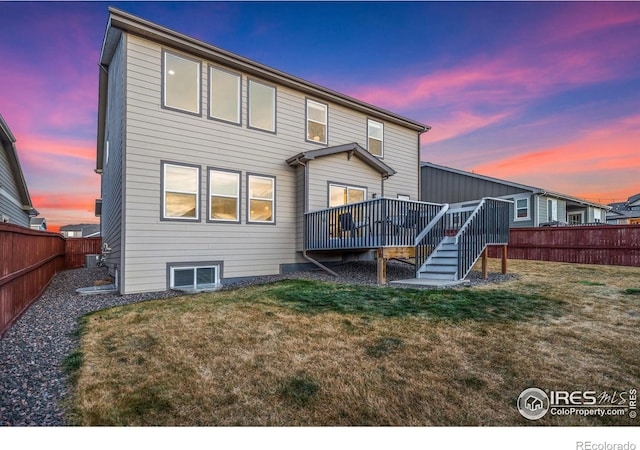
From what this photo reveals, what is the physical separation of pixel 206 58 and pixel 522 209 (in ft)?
61.0

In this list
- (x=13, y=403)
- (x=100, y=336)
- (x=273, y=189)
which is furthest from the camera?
(x=273, y=189)

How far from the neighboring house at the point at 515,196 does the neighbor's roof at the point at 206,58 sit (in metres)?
9.99

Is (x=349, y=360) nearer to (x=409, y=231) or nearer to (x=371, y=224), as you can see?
(x=371, y=224)

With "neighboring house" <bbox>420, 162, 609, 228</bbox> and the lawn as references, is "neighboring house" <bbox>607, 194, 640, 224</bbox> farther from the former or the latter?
the lawn

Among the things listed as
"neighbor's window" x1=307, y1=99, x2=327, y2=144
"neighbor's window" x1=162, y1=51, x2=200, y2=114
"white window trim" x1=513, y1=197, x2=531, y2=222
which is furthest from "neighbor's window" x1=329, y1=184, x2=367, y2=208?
"white window trim" x1=513, y1=197, x2=531, y2=222

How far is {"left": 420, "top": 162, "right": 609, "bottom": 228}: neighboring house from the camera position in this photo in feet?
58.9

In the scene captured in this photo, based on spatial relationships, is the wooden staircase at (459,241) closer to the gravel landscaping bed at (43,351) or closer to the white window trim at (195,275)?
the gravel landscaping bed at (43,351)

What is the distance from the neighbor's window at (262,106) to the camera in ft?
29.1

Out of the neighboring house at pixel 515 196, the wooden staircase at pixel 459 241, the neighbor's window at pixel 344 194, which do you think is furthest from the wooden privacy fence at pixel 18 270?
the neighboring house at pixel 515 196

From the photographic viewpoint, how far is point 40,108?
10.6 metres

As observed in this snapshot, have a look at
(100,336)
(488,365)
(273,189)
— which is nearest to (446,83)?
(273,189)

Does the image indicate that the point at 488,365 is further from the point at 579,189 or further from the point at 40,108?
the point at 579,189

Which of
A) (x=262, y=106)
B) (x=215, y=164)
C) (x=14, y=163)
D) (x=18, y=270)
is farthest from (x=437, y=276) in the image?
(x=14, y=163)

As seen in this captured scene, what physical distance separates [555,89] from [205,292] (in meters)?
12.8
